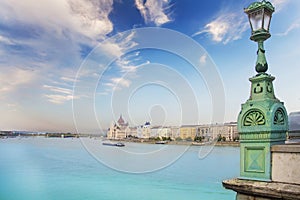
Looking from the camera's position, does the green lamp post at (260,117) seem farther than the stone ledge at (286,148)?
Yes

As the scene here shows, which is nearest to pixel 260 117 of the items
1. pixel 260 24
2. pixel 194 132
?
pixel 260 24

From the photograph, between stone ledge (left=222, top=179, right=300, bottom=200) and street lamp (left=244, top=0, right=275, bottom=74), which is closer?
stone ledge (left=222, top=179, right=300, bottom=200)

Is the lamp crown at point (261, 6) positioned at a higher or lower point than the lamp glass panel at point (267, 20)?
higher

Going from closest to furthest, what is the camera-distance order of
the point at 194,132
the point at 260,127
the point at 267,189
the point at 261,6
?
the point at 267,189, the point at 260,127, the point at 261,6, the point at 194,132

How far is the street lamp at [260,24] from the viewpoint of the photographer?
2104 millimetres

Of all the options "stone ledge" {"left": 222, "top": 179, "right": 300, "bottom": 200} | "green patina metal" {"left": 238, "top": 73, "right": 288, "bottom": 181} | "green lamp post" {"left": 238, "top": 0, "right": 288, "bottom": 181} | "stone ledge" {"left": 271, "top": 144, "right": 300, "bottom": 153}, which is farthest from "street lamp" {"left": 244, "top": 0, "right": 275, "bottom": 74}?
"stone ledge" {"left": 222, "top": 179, "right": 300, "bottom": 200}

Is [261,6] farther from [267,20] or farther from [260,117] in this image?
[260,117]

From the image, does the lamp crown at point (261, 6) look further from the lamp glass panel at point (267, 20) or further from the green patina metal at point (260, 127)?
the green patina metal at point (260, 127)

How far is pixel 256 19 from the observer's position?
2160 mm

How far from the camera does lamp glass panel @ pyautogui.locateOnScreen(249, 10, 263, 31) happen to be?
2134mm

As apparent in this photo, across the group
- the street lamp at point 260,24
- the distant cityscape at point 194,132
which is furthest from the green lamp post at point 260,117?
the distant cityscape at point 194,132

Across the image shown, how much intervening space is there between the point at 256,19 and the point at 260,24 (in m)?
0.05

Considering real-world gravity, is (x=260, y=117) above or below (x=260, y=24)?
below

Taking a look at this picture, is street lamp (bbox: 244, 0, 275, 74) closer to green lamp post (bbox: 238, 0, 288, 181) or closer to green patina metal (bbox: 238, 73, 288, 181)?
green lamp post (bbox: 238, 0, 288, 181)
